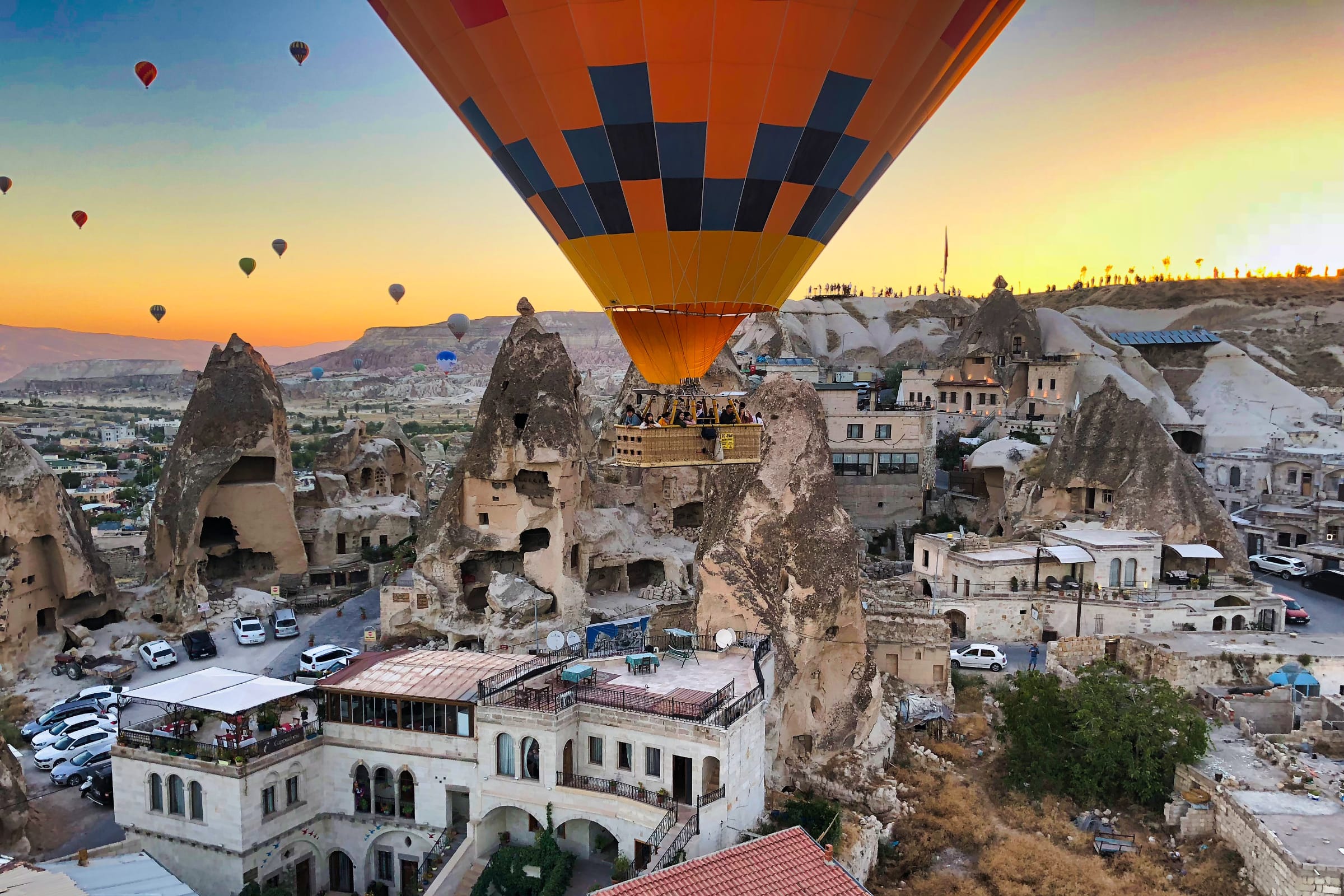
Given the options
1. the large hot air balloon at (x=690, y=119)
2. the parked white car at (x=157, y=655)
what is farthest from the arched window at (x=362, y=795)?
the parked white car at (x=157, y=655)

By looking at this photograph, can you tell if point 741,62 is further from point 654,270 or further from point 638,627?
point 638,627

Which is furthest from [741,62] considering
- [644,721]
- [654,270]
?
[644,721]

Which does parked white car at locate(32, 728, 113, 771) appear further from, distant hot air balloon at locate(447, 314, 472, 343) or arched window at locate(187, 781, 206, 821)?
distant hot air balloon at locate(447, 314, 472, 343)

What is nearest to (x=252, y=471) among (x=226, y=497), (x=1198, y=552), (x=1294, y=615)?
(x=226, y=497)

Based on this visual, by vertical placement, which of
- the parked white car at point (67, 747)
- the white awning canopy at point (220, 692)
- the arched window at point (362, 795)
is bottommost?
the parked white car at point (67, 747)

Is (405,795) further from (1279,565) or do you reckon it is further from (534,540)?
(1279,565)

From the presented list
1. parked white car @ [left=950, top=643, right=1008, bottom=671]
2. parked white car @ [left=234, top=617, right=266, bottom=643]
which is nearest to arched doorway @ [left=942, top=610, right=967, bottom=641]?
parked white car @ [left=950, top=643, right=1008, bottom=671]

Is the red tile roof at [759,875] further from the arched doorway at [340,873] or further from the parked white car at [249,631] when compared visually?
the parked white car at [249,631]
